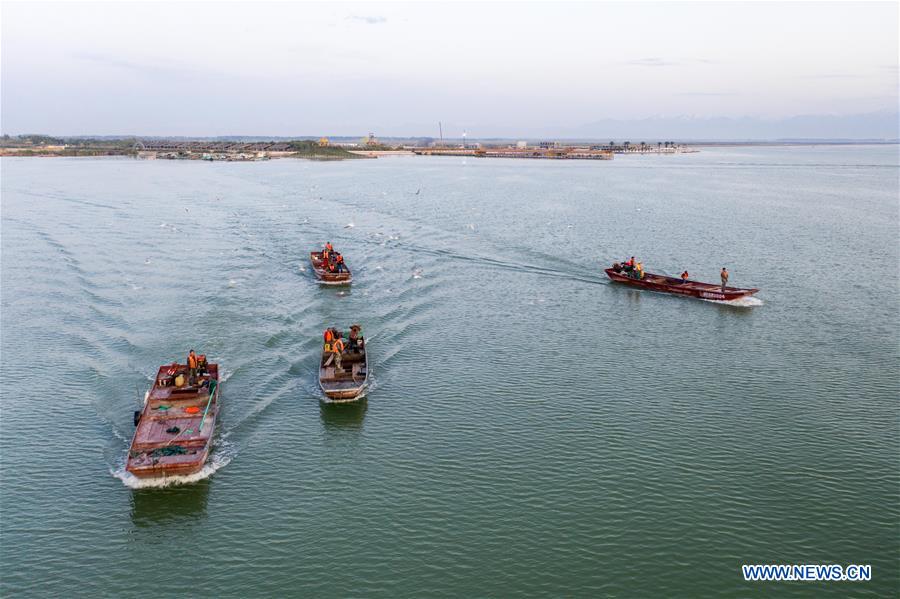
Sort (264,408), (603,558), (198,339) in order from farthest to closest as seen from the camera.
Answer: (198,339) → (264,408) → (603,558)

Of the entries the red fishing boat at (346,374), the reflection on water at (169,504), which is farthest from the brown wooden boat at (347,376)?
the reflection on water at (169,504)

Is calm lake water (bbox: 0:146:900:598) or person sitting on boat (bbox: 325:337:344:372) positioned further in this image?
person sitting on boat (bbox: 325:337:344:372)

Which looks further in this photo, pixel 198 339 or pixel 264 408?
pixel 198 339

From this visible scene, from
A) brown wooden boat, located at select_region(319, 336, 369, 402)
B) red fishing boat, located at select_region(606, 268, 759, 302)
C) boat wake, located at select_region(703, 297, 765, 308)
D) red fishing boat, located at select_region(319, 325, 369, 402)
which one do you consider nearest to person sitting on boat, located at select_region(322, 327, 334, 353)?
red fishing boat, located at select_region(319, 325, 369, 402)

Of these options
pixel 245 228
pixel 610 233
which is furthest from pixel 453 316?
pixel 245 228

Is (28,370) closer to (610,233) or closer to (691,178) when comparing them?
Answer: (610,233)

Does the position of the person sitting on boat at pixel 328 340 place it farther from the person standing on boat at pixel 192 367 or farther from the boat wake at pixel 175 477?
the boat wake at pixel 175 477

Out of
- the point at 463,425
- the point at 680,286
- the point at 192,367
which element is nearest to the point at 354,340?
the point at 192,367

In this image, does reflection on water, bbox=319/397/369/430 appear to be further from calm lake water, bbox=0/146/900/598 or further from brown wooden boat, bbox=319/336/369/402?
brown wooden boat, bbox=319/336/369/402
